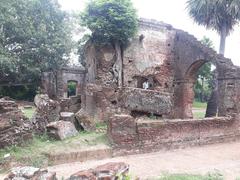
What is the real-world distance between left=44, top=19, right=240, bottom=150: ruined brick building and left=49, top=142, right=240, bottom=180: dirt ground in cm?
55

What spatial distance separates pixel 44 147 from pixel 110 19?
7.88 metres

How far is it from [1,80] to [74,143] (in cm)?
1460

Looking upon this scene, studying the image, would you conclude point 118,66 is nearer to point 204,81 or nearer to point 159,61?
point 159,61

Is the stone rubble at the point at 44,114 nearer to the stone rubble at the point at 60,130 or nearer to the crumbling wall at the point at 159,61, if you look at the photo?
the stone rubble at the point at 60,130

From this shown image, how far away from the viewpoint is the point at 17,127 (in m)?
7.71

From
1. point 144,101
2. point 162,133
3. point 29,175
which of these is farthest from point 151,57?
point 29,175

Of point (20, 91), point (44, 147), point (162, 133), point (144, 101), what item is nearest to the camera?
point (44, 147)

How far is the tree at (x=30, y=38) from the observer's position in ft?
62.3

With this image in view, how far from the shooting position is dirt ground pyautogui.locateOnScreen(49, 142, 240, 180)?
23.0 ft

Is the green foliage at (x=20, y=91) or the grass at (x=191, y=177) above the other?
the green foliage at (x=20, y=91)

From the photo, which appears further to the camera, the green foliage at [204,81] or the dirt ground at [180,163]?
the green foliage at [204,81]

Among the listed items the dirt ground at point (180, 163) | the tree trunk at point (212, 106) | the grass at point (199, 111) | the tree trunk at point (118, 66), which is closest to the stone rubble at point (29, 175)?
the dirt ground at point (180, 163)

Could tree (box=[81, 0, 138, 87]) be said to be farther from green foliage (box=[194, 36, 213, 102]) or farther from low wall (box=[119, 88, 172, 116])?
green foliage (box=[194, 36, 213, 102])

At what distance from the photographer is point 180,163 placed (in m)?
7.85
